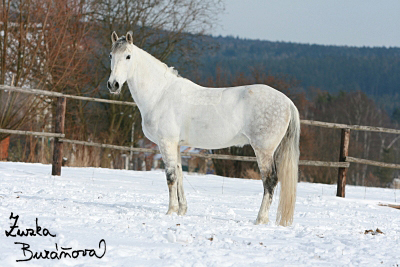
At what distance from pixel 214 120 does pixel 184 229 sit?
4.14ft

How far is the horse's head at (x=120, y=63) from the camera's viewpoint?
446 cm

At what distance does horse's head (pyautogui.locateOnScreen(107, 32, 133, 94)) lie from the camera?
4461 millimetres

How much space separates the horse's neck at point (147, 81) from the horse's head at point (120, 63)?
0.45ft

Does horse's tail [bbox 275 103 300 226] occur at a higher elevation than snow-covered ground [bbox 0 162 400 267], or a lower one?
higher

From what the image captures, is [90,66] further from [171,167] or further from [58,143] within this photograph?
[171,167]

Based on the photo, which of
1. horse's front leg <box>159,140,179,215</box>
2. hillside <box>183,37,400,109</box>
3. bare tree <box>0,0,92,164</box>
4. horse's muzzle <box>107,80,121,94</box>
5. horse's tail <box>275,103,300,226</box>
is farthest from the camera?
hillside <box>183,37,400,109</box>

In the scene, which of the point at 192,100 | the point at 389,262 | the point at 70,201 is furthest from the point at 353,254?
the point at 70,201

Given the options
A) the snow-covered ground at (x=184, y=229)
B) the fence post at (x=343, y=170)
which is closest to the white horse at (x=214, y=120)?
the snow-covered ground at (x=184, y=229)

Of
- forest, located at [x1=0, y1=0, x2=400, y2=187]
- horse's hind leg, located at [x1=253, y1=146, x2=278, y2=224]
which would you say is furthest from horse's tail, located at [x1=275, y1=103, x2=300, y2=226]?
forest, located at [x1=0, y1=0, x2=400, y2=187]

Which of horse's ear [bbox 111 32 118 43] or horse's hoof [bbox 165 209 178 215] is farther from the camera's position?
horse's ear [bbox 111 32 118 43]

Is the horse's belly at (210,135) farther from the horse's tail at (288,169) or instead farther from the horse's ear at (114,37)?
the horse's ear at (114,37)

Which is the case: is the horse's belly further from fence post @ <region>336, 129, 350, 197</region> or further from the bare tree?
the bare tree

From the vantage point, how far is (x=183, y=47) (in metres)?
16.6

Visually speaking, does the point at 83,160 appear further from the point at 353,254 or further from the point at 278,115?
the point at 353,254
